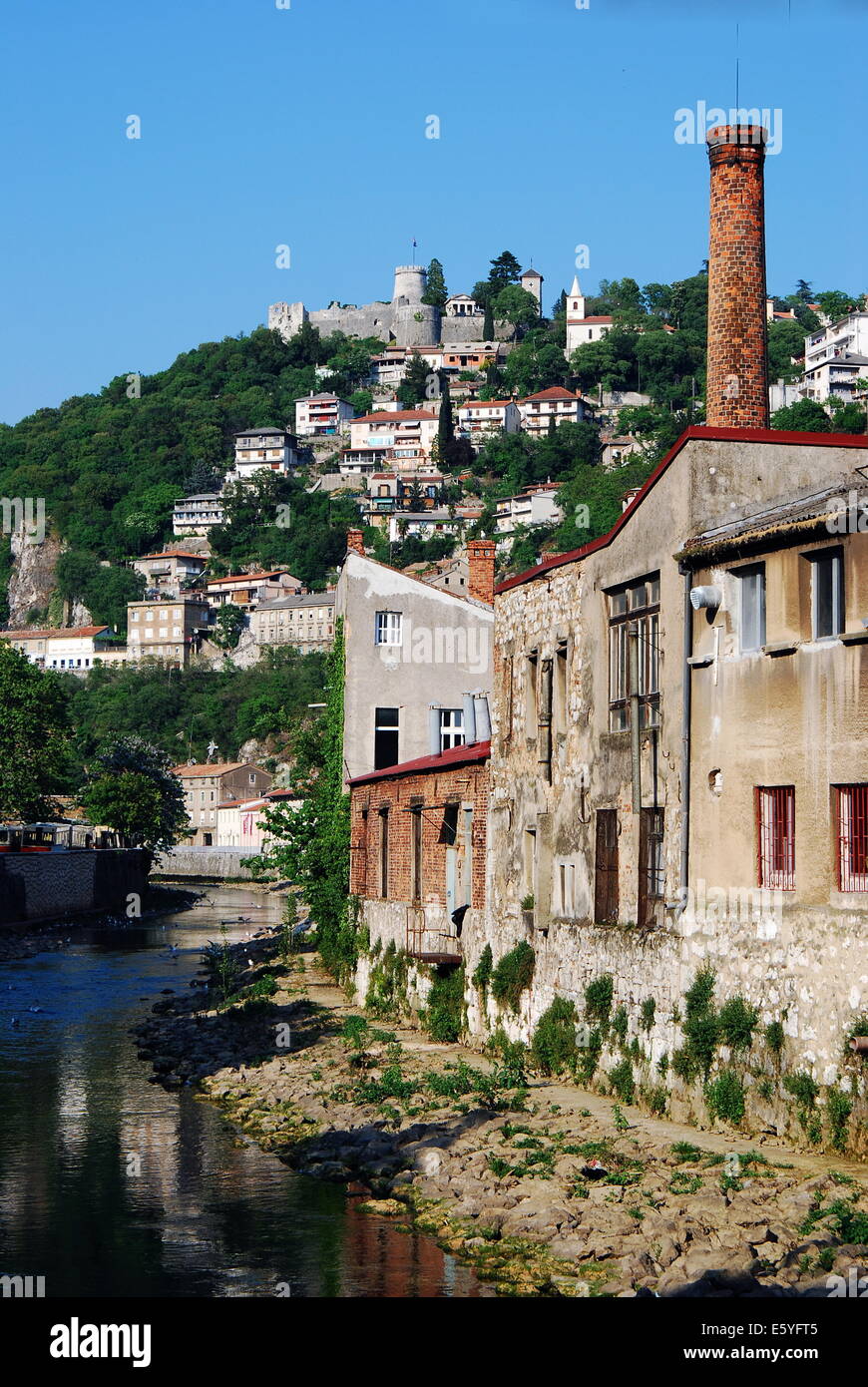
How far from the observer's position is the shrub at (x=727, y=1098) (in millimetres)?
19359

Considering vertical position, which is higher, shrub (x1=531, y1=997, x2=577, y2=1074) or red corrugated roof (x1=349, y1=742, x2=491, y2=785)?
red corrugated roof (x1=349, y1=742, x2=491, y2=785)

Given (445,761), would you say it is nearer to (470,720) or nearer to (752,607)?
(470,720)

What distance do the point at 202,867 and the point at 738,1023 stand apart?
108m

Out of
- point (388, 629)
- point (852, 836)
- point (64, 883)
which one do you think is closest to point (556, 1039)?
point (852, 836)

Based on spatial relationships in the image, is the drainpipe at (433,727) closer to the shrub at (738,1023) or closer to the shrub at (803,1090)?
the shrub at (738,1023)

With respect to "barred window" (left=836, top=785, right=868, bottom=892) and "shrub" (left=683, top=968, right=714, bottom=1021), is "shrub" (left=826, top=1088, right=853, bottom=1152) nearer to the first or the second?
"barred window" (left=836, top=785, right=868, bottom=892)

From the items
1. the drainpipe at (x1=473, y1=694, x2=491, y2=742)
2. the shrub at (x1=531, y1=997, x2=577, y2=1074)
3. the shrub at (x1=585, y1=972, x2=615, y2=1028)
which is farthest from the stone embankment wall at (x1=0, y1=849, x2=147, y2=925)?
the shrub at (x1=585, y1=972, x2=615, y2=1028)

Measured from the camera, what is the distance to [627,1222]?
17109 mm

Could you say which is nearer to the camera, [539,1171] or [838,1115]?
[838,1115]

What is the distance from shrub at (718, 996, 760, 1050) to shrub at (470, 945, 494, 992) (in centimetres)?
924

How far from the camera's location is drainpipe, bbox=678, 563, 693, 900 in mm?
21203

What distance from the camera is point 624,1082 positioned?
73.2ft
